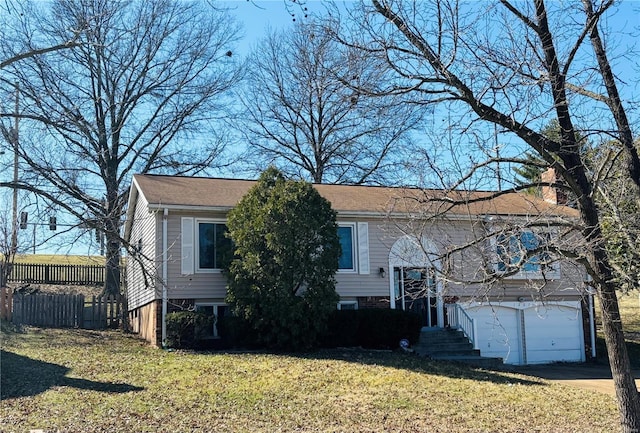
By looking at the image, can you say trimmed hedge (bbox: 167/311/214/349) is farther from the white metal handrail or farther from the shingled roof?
the white metal handrail

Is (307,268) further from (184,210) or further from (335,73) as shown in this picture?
(335,73)

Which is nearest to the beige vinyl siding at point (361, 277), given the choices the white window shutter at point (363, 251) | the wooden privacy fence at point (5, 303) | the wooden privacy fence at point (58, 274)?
the white window shutter at point (363, 251)

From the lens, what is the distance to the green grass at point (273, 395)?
938 centimetres

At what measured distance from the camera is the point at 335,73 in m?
8.28

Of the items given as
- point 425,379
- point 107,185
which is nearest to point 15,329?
point 107,185

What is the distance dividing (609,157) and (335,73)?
3683mm

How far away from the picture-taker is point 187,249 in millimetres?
17078

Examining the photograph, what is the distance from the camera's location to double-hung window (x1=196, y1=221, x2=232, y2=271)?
17359 millimetres

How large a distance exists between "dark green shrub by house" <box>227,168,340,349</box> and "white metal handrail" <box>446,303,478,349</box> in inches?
171

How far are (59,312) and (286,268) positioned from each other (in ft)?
29.1

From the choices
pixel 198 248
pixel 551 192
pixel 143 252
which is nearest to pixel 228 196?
pixel 198 248

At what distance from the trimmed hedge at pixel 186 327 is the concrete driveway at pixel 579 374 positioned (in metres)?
7.95

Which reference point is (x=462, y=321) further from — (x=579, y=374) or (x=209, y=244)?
(x=209, y=244)

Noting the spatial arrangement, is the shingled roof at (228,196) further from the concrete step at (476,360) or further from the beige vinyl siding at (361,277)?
the concrete step at (476,360)
